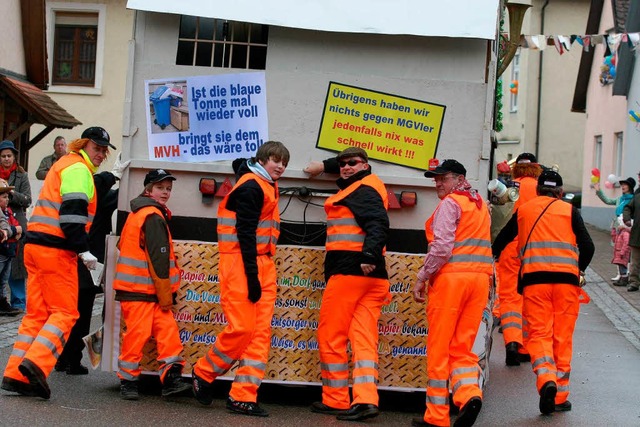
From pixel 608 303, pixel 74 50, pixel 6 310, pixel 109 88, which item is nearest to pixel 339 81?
pixel 6 310

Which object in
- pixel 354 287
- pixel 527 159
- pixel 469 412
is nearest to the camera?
pixel 469 412

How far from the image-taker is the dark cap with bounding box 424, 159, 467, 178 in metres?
7.91

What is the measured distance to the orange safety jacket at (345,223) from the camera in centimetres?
788

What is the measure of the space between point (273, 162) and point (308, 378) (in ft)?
5.15

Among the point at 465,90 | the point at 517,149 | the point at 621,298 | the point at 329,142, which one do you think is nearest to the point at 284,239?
the point at 329,142

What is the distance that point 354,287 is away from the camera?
786 cm

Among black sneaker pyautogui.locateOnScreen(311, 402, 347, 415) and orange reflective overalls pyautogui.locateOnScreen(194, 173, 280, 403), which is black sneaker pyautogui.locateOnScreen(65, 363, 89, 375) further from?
black sneaker pyautogui.locateOnScreen(311, 402, 347, 415)

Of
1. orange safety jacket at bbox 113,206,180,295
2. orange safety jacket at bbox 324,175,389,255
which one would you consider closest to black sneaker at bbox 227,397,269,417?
orange safety jacket at bbox 113,206,180,295

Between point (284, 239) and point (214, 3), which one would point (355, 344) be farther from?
point (214, 3)

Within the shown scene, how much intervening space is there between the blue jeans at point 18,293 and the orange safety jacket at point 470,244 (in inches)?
254

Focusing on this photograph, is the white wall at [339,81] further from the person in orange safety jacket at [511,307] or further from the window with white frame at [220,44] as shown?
the person in orange safety jacket at [511,307]

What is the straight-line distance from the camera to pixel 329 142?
27.7 feet

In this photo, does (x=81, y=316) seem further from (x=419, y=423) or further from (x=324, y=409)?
(x=419, y=423)

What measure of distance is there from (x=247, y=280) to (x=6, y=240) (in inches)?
203
